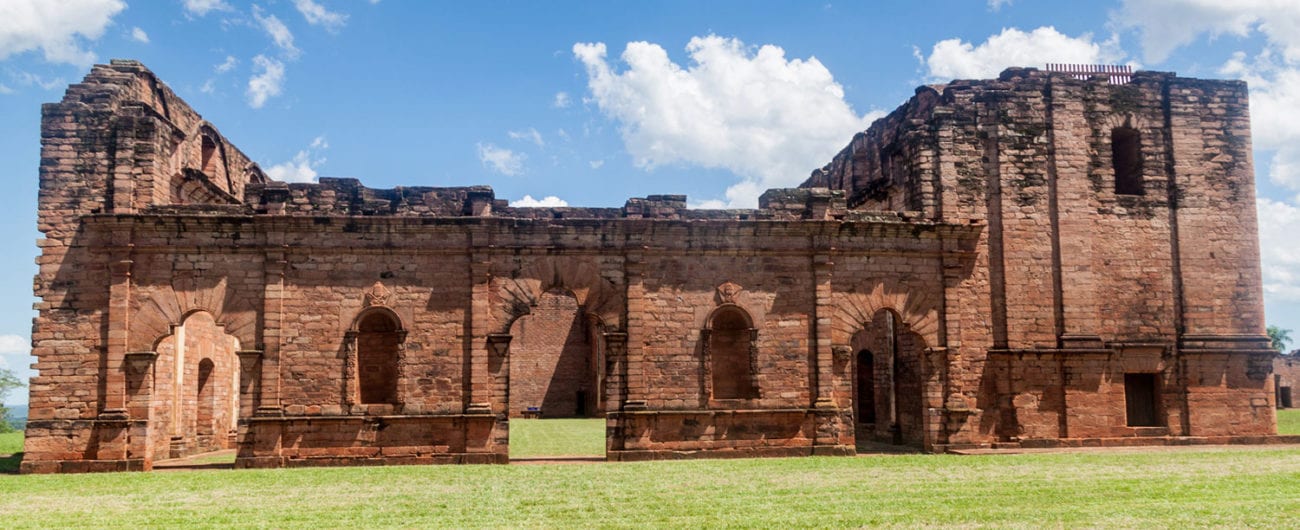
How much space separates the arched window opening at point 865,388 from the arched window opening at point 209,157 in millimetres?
16139

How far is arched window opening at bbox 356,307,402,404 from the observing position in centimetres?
1966

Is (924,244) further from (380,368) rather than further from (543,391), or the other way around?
(543,391)

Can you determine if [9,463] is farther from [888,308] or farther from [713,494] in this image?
[888,308]

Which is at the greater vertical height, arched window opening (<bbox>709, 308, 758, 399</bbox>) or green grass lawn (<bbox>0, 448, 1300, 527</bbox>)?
arched window opening (<bbox>709, 308, 758, 399</bbox>)

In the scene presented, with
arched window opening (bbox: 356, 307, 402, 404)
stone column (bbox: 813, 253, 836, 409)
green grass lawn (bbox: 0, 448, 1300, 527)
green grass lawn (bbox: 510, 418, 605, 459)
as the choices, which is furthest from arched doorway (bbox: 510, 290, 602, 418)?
green grass lawn (bbox: 0, 448, 1300, 527)

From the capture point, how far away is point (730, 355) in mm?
20656

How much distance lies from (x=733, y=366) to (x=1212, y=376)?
1021 centimetres

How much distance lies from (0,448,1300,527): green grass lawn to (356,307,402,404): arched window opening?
221 centimetres

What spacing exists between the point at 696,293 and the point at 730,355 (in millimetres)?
1529

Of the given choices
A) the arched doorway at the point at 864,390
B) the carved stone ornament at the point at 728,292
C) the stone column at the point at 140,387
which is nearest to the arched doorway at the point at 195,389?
the stone column at the point at 140,387

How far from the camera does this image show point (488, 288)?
1947 centimetres

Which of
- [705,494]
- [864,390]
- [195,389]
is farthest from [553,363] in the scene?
[705,494]

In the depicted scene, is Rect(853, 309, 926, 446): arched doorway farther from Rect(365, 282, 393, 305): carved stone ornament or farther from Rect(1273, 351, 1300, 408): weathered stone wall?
Rect(1273, 351, 1300, 408): weathered stone wall

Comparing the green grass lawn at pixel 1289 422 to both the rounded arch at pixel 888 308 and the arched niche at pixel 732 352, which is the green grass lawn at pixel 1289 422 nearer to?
the rounded arch at pixel 888 308
